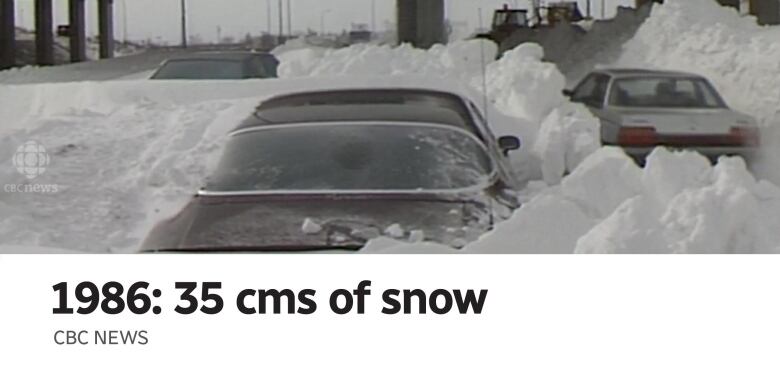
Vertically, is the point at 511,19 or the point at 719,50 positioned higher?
the point at 511,19

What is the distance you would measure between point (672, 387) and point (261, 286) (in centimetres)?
136

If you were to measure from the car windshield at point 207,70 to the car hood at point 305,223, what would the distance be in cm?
42

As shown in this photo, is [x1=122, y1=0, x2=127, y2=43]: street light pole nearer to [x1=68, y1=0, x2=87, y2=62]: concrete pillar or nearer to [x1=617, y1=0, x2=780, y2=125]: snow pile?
[x1=68, y1=0, x2=87, y2=62]: concrete pillar

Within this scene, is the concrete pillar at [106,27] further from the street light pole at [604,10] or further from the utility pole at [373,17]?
the street light pole at [604,10]

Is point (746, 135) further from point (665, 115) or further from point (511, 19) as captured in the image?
point (511, 19)

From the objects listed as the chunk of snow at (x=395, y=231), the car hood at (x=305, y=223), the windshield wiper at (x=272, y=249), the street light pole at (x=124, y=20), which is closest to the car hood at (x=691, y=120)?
the car hood at (x=305, y=223)

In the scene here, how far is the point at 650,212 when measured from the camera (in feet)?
11.4

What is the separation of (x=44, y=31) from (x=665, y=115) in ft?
6.53

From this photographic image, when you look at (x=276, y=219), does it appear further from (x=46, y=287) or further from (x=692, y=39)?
(x=692, y=39)

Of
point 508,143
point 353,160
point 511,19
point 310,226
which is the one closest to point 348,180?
point 353,160

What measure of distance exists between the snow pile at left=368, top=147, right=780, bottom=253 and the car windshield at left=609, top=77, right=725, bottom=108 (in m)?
0.16

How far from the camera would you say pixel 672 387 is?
143 inches

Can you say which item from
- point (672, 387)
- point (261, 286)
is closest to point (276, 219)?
point (261, 286)

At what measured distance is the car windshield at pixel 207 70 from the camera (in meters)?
3.57
